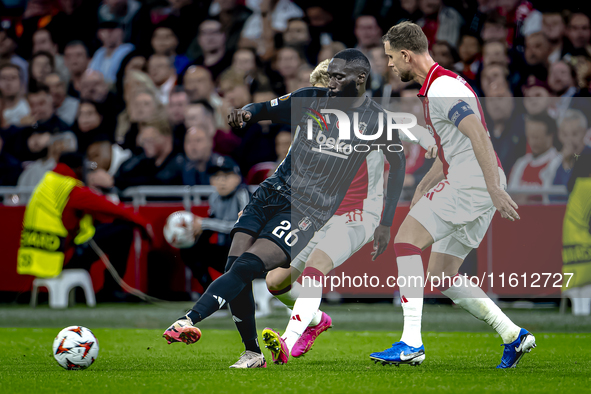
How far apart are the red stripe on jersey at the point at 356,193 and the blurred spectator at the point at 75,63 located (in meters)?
7.52

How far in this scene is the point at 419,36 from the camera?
5.02 meters

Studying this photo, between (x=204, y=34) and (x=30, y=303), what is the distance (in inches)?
183

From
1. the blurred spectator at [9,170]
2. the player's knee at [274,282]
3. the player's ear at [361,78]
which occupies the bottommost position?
the player's knee at [274,282]

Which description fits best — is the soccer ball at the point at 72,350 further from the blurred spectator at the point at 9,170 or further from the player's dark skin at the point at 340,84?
the blurred spectator at the point at 9,170

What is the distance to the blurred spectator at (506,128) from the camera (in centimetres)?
852

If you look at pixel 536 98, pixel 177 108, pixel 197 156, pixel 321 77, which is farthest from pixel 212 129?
pixel 321 77

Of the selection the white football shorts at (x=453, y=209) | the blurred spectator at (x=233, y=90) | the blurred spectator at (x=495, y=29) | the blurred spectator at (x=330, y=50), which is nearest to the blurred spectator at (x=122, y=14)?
the blurred spectator at (x=233, y=90)

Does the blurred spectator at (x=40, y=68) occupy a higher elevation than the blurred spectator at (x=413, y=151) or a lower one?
higher

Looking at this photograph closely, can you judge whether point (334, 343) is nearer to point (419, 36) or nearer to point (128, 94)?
point (419, 36)

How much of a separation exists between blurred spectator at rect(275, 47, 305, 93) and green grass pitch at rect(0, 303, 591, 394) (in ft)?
10.6

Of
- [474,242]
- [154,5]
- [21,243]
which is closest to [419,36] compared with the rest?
[474,242]

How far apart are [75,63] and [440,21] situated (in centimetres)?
587

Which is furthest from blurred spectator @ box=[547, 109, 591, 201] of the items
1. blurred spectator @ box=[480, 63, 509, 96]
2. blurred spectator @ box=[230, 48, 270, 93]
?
blurred spectator @ box=[230, 48, 270, 93]

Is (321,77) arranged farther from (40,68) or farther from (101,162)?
(40,68)
